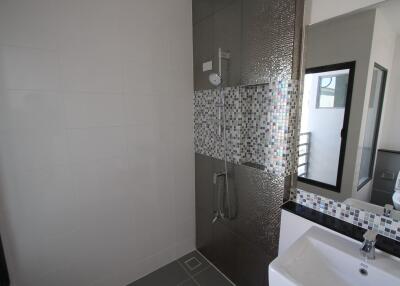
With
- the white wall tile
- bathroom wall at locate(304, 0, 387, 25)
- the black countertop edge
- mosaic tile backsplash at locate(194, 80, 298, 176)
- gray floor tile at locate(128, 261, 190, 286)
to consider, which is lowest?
gray floor tile at locate(128, 261, 190, 286)

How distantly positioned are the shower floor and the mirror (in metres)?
1.27

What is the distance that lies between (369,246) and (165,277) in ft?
5.46

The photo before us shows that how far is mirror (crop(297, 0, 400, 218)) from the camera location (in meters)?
0.96

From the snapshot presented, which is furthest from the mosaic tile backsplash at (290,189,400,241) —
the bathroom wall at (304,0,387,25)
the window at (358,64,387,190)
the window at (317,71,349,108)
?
the bathroom wall at (304,0,387,25)

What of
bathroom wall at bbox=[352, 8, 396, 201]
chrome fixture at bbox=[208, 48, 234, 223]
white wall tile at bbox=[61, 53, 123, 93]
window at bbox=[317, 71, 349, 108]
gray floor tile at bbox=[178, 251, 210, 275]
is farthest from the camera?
gray floor tile at bbox=[178, 251, 210, 275]

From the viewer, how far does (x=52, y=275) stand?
142 centimetres

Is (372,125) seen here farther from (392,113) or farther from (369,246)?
(369,246)

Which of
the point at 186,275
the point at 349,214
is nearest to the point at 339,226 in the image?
the point at 349,214

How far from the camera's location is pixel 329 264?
3.26 ft

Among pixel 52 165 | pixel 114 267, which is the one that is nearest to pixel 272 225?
→ pixel 114 267

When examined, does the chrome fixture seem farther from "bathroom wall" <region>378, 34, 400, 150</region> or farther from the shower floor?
"bathroom wall" <region>378, 34, 400, 150</region>

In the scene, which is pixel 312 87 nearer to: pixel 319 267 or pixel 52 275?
pixel 319 267

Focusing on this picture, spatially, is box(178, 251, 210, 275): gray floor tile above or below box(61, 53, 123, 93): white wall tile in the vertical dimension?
below

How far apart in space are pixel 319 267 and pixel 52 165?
1651 mm
